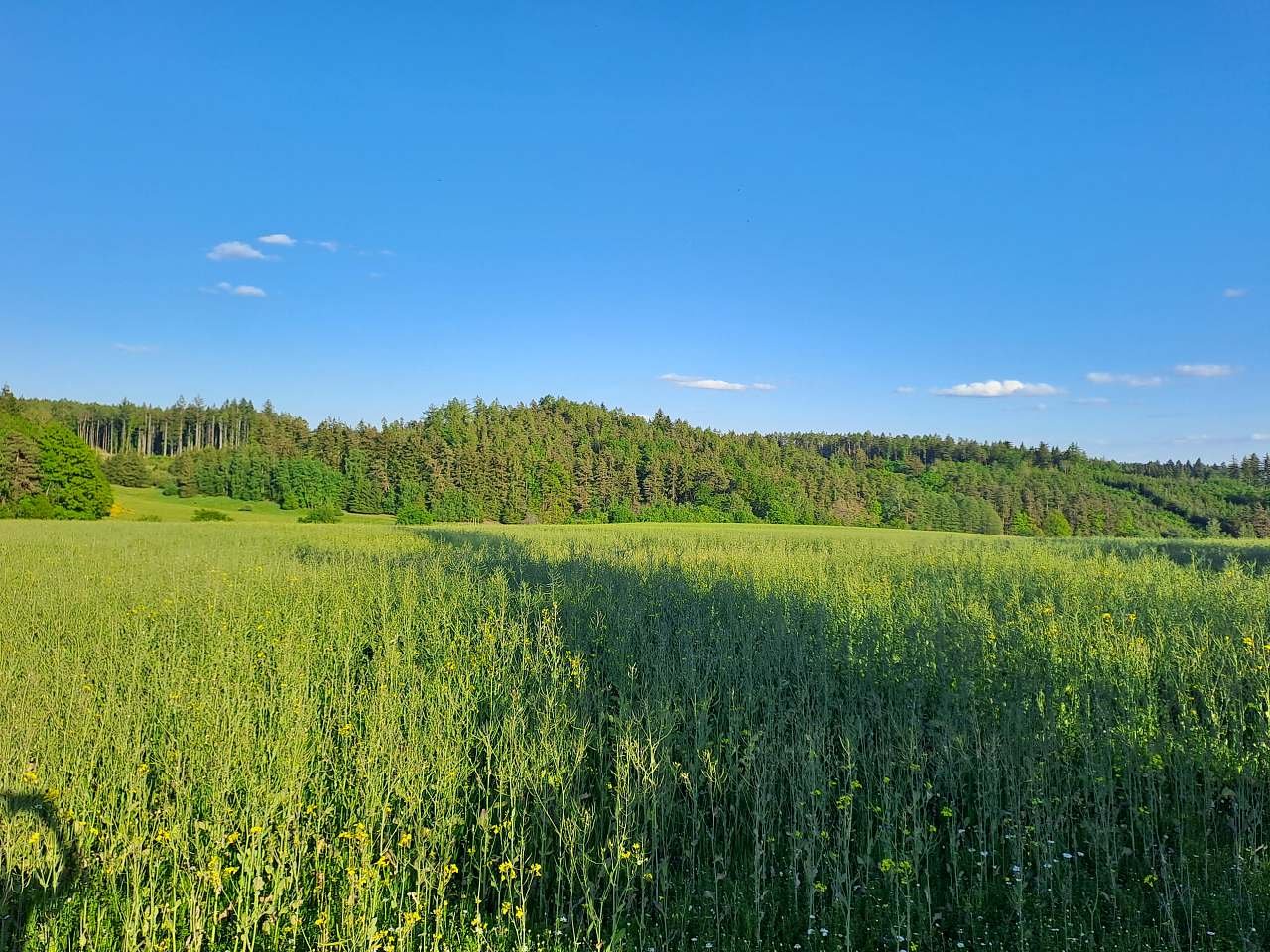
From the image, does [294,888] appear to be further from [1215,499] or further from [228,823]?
[1215,499]

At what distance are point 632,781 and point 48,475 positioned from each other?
66846 mm

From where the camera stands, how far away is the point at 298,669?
19.2ft

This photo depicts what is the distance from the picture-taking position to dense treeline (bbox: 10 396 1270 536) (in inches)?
2662

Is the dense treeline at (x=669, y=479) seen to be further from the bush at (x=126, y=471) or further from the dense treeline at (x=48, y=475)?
the dense treeline at (x=48, y=475)

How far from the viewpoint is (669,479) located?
7756 cm

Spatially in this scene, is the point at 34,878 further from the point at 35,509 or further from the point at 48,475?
the point at 48,475

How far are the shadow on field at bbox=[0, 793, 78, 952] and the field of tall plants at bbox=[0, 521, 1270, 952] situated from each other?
21 millimetres

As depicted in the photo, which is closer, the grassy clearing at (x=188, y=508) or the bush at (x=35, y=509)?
the bush at (x=35, y=509)

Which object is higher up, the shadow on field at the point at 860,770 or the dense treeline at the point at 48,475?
the dense treeline at the point at 48,475

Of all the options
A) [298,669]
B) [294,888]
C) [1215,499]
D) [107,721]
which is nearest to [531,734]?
[294,888]

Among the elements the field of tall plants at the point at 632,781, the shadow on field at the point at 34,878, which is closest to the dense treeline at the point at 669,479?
the field of tall plants at the point at 632,781

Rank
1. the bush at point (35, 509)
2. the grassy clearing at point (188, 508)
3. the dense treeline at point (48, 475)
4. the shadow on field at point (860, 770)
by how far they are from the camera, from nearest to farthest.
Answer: the shadow on field at point (860, 770) < the bush at point (35, 509) < the dense treeline at point (48, 475) < the grassy clearing at point (188, 508)

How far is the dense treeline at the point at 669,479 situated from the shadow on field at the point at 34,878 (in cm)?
6197

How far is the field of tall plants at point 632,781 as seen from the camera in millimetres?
3039
